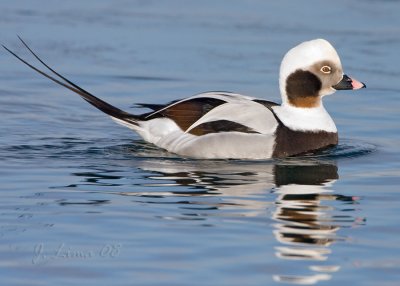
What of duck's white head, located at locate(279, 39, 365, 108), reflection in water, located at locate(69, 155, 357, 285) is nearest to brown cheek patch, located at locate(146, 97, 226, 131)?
reflection in water, located at locate(69, 155, 357, 285)

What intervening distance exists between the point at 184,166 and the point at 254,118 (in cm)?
78

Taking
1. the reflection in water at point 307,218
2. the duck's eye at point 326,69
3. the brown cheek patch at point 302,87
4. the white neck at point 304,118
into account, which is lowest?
the reflection in water at point 307,218

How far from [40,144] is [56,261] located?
3823mm

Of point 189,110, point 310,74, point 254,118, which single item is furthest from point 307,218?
point 310,74

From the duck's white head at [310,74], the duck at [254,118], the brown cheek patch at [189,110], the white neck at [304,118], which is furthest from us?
the duck's white head at [310,74]

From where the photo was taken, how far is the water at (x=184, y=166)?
6.75m

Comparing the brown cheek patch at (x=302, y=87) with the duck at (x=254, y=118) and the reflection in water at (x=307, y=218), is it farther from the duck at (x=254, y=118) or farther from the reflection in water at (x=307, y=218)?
the reflection in water at (x=307, y=218)

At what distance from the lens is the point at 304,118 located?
34.2ft

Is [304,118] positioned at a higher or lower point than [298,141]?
higher

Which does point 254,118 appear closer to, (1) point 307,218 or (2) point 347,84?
(2) point 347,84

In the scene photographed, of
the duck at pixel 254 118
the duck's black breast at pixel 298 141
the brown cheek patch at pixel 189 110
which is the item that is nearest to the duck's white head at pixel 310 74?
the duck at pixel 254 118

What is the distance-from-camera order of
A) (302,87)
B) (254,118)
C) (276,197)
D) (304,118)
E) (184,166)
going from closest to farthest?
(276,197)
(184,166)
(254,118)
(304,118)
(302,87)

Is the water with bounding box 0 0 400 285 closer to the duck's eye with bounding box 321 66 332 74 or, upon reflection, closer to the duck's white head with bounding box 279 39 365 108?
the duck's white head with bounding box 279 39 365 108

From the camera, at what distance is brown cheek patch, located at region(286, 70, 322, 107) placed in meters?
10.5
